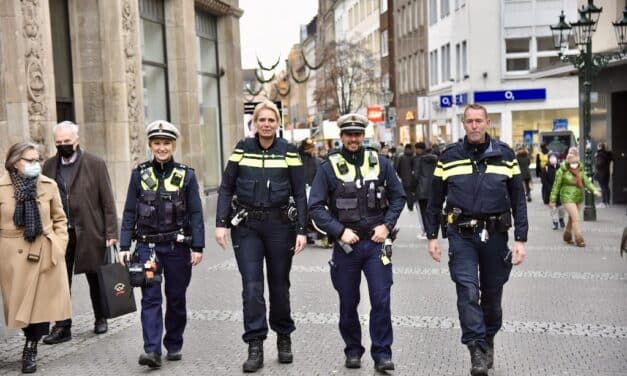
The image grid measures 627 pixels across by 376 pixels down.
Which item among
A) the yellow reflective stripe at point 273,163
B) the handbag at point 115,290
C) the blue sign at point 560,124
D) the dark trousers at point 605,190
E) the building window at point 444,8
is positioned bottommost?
the dark trousers at point 605,190

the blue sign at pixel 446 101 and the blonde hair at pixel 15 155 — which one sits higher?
the blue sign at pixel 446 101

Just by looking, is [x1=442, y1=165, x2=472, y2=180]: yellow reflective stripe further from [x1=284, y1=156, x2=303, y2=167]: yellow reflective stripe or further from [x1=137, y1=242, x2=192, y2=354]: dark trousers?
[x1=137, y1=242, x2=192, y2=354]: dark trousers

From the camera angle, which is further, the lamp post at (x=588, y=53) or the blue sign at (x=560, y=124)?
the blue sign at (x=560, y=124)

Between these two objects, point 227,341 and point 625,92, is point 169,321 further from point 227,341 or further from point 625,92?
point 625,92

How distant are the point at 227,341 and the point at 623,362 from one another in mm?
3190

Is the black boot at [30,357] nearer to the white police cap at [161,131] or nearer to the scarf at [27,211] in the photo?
the scarf at [27,211]

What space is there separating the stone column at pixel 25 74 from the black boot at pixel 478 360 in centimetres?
767

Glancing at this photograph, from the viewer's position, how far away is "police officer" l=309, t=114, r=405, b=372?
680cm

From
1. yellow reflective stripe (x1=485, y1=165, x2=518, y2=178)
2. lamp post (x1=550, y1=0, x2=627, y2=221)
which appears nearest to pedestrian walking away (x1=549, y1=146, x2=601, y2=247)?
lamp post (x1=550, y1=0, x2=627, y2=221)

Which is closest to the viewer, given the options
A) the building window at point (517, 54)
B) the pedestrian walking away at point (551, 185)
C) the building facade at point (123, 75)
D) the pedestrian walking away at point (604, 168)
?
the building facade at point (123, 75)

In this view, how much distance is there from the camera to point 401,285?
36.7 feet

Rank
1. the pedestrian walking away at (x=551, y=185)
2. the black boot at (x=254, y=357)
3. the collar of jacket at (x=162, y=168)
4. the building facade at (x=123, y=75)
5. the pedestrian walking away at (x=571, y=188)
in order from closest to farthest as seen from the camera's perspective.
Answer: the black boot at (x=254, y=357) → the collar of jacket at (x=162, y=168) → the building facade at (x=123, y=75) → the pedestrian walking away at (x=571, y=188) → the pedestrian walking away at (x=551, y=185)

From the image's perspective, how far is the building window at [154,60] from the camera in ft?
62.0

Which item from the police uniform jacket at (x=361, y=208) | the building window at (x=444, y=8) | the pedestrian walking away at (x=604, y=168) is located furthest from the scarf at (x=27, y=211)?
the building window at (x=444, y=8)
